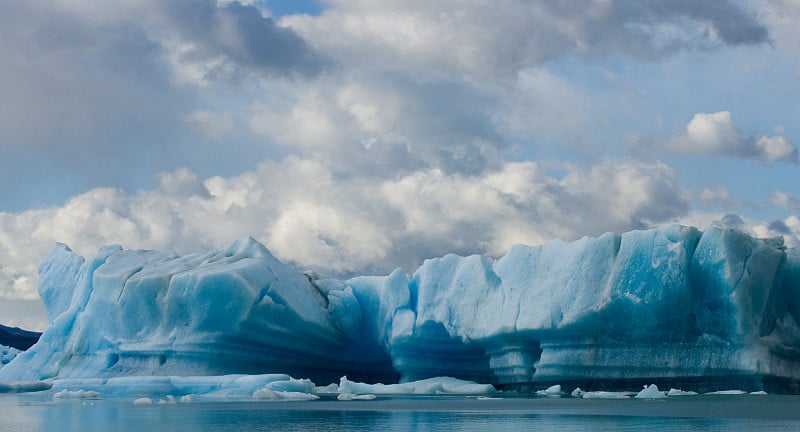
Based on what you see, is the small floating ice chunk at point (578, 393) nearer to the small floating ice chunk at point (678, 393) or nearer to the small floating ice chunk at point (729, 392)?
the small floating ice chunk at point (678, 393)

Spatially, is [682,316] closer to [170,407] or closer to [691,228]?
[691,228]

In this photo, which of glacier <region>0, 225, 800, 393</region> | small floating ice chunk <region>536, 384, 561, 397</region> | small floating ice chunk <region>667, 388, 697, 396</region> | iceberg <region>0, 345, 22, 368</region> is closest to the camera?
small floating ice chunk <region>667, 388, 697, 396</region>

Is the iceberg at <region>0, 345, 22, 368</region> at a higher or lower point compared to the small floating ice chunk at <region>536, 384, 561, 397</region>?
higher

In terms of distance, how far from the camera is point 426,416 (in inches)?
456

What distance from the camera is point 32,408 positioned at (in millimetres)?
14141

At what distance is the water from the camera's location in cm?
983

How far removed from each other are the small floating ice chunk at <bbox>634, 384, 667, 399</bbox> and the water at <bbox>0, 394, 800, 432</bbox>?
508mm

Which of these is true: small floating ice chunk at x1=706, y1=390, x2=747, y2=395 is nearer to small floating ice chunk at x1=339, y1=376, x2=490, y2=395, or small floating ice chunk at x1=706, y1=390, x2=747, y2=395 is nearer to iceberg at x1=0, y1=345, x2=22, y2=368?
small floating ice chunk at x1=339, y1=376, x2=490, y2=395

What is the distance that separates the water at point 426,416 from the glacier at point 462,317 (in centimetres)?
179

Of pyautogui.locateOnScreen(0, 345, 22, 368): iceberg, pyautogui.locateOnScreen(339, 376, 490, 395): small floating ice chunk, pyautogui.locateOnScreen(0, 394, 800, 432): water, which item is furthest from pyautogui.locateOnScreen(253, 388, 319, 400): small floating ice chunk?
pyautogui.locateOnScreen(0, 345, 22, 368): iceberg

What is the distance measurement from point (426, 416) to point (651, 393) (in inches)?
231

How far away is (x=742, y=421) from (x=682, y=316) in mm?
6853

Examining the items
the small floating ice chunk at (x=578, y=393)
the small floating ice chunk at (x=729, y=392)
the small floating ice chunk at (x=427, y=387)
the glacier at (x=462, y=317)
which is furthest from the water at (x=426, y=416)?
the small floating ice chunk at (x=427, y=387)

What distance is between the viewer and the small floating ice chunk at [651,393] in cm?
1564
